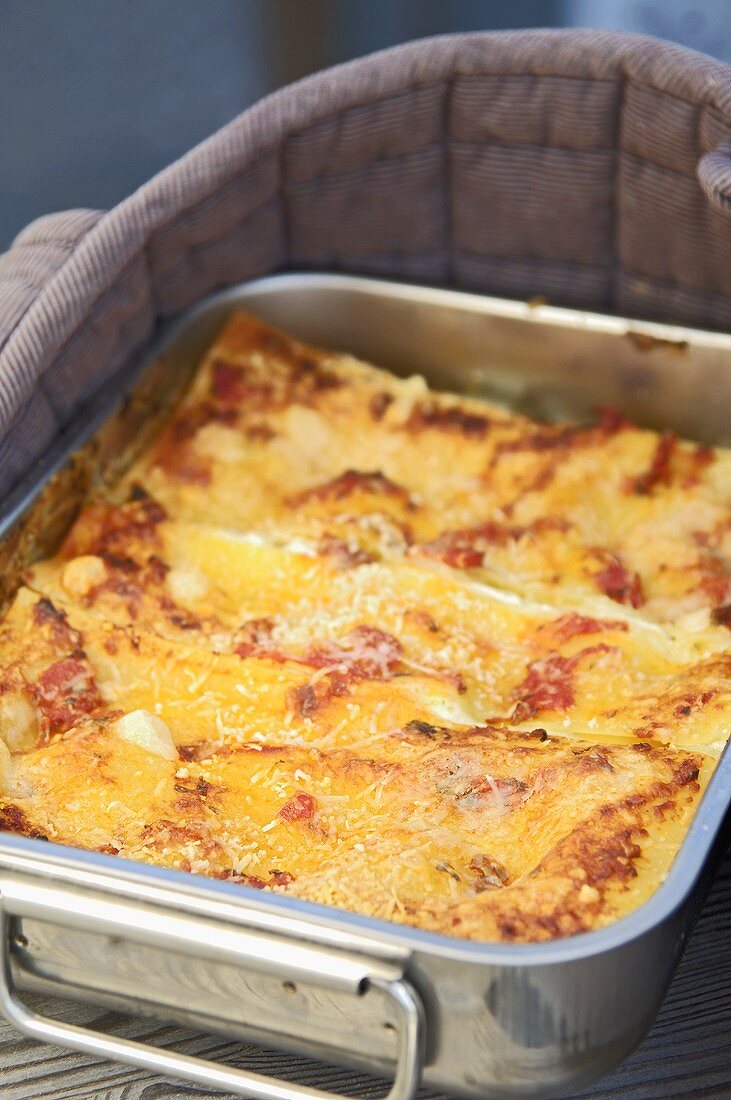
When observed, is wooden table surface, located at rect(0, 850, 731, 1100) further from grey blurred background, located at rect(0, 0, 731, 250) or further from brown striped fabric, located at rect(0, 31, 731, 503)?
grey blurred background, located at rect(0, 0, 731, 250)

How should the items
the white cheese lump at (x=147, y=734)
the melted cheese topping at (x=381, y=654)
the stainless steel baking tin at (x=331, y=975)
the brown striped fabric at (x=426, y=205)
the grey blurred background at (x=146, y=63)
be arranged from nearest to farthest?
the stainless steel baking tin at (x=331, y=975) < the melted cheese topping at (x=381, y=654) < the white cheese lump at (x=147, y=734) < the brown striped fabric at (x=426, y=205) < the grey blurred background at (x=146, y=63)

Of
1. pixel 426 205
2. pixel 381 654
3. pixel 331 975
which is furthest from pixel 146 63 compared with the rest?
pixel 331 975

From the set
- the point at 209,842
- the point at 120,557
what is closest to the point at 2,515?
the point at 120,557

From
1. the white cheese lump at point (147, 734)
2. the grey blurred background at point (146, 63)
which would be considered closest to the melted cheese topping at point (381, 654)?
the white cheese lump at point (147, 734)

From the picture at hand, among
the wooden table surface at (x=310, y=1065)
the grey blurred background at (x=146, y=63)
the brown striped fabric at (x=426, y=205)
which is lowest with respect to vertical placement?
the wooden table surface at (x=310, y=1065)

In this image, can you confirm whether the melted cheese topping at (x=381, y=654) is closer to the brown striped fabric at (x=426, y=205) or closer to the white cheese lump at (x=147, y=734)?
the white cheese lump at (x=147, y=734)

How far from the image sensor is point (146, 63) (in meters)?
3.81

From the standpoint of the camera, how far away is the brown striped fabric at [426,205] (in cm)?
160

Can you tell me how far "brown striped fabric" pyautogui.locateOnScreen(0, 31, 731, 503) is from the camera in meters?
1.60

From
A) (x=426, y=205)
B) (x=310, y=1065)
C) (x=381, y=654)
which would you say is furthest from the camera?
(x=426, y=205)

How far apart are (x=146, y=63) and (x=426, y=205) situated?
2.24 metres

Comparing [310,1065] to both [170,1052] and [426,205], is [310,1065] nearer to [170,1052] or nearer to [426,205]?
[170,1052]

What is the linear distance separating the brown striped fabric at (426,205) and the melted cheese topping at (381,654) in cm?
15

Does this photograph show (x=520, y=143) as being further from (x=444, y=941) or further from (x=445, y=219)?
(x=444, y=941)
